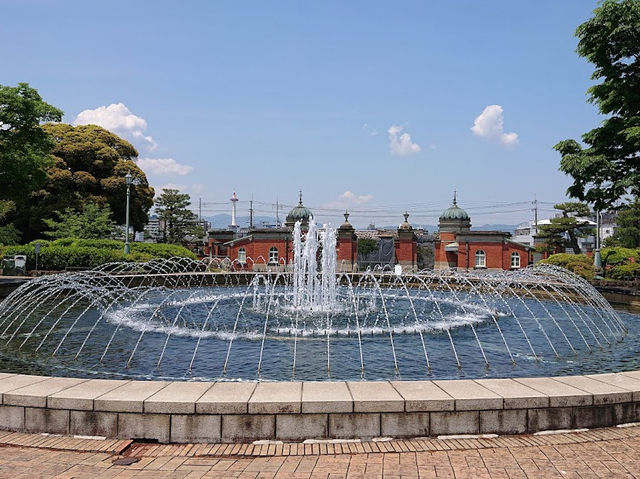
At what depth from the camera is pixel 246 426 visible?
480cm

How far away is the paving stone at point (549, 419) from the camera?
5047 mm

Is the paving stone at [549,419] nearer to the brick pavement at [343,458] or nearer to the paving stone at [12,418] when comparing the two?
the brick pavement at [343,458]

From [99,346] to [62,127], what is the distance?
107 ft

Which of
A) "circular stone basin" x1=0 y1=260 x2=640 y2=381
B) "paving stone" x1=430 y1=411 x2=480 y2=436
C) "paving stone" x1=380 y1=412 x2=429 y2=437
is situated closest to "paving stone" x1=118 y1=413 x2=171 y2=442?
"paving stone" x1=380 y1=412 x2=429 y2=437

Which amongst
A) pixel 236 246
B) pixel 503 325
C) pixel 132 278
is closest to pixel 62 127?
pixel 236 246

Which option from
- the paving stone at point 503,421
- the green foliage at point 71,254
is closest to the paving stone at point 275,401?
the paving stone at point 503,421

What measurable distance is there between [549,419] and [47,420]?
4816 mm

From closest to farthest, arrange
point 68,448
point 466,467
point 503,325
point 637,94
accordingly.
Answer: point 466,467 → point 68,448 → point 503,325 → point 637,94

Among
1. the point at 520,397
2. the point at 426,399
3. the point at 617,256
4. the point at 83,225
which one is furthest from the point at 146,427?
the point at 83,225

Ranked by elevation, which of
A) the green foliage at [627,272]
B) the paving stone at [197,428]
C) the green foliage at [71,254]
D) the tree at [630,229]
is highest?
the tree at [630,229]

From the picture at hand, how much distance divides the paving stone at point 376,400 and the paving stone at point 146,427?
1.75m

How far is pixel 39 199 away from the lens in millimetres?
33125

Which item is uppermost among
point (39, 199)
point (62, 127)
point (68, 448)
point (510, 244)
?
point (62, 127)

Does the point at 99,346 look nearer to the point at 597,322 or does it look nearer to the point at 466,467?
the point at 466,467
